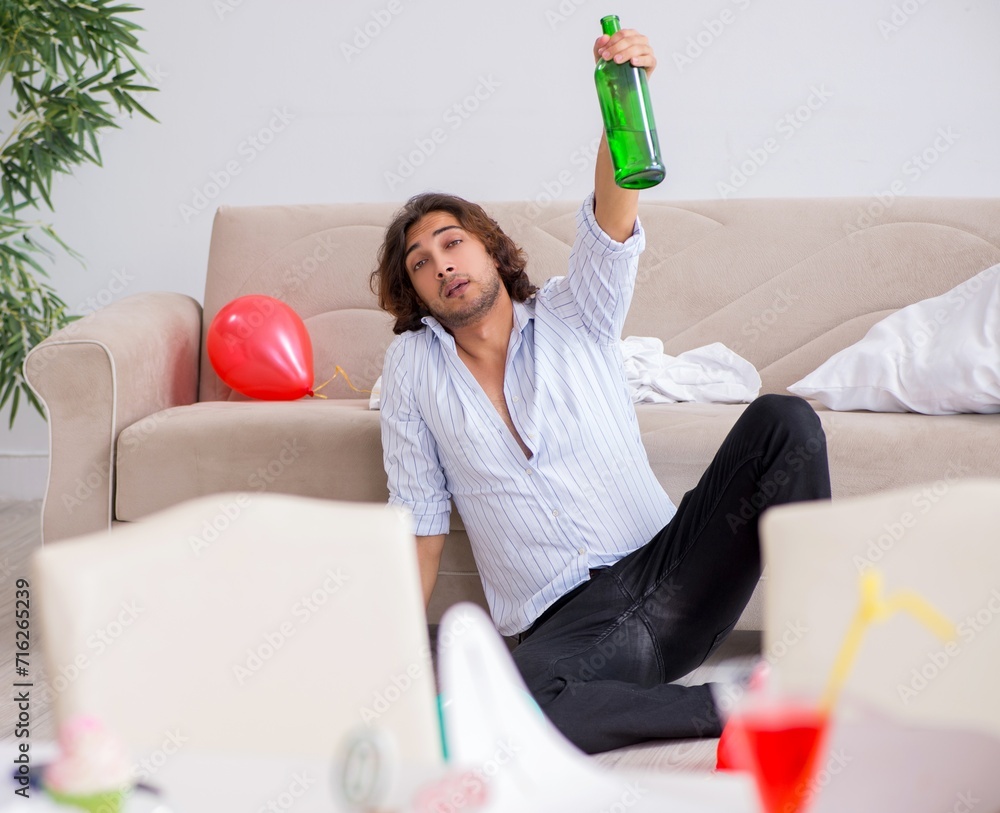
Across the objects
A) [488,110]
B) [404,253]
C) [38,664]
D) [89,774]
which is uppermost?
[488,110]

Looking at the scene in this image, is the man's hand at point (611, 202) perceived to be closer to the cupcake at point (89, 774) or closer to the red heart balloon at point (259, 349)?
the red heart balloon at point (259, 349)

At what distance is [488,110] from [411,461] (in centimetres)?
166

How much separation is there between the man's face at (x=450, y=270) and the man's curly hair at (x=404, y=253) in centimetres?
2

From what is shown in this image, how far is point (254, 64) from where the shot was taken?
3199mm

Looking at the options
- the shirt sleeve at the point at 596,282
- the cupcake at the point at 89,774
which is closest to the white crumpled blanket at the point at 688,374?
the shirt sleeve at the point at 596,282

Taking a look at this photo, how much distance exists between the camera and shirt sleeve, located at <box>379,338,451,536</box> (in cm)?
176

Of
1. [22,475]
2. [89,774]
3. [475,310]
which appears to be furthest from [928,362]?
[22,475]

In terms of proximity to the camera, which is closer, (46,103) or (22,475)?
(46,103)

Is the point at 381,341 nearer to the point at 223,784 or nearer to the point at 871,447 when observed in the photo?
the point at 871,447

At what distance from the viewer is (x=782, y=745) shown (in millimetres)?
469

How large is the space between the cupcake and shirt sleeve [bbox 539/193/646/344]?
128 cm

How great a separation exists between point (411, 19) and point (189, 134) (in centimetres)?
81

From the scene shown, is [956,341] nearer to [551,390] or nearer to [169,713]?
[551,390]

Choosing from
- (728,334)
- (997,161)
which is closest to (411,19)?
(728,334)
